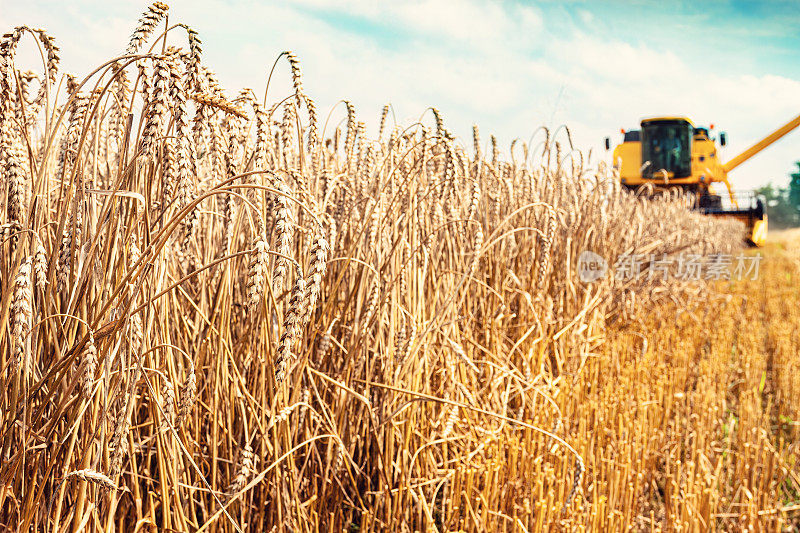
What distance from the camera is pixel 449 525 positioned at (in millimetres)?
1293

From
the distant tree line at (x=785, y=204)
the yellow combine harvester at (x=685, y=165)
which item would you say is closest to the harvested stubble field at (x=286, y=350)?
the yellow combine harvester at (x=685, y=165)

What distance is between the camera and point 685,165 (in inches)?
448

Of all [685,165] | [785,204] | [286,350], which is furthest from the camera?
[785,204]

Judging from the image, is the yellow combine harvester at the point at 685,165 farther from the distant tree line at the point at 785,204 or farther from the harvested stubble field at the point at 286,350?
the distant tree line at the point at 785,204

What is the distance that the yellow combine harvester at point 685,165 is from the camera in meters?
9.76

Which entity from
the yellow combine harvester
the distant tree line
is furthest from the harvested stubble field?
the distant tree line

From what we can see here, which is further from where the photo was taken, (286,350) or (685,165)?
(685,165)

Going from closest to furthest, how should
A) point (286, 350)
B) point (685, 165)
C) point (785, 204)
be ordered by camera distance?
point (286, 350) < point (685, 165) < point (785, 204)

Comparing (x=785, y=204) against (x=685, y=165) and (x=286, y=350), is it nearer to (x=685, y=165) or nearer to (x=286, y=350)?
(x=685, y=165)

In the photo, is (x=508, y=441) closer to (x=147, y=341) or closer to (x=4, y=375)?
(x=147, y=341)

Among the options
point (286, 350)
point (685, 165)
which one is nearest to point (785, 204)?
point (685, 165)

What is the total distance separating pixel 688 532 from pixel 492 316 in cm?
84

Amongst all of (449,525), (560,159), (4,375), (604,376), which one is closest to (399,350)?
(449,525)

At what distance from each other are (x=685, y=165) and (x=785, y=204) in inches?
2034
